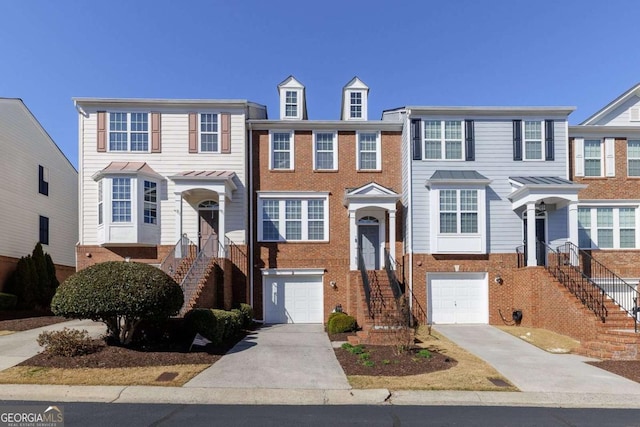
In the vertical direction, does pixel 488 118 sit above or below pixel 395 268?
above

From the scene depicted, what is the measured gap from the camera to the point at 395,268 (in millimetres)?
19250

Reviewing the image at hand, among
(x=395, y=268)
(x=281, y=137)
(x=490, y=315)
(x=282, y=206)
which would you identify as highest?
(x=281, y=137)

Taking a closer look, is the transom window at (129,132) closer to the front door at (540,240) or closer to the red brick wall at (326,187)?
the red brick wall at (326,187)

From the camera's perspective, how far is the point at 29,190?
2453cm

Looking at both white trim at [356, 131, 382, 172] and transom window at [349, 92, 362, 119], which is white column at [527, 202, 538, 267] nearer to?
white trim at [356, 131, 382, 172]

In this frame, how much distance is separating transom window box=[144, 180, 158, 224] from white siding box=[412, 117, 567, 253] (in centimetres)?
1041

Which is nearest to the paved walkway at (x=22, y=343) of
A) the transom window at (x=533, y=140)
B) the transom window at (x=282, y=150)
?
the transom window at (x=282, y=150)

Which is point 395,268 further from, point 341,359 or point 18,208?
point 18,208

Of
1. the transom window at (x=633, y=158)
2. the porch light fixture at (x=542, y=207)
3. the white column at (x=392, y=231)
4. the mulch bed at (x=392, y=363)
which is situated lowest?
the mulch bed at (x=392, y=363)

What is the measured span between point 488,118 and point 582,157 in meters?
4.29

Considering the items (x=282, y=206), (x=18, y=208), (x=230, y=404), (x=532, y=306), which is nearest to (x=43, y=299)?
(x=18, y=208)

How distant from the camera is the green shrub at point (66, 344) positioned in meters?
10.9

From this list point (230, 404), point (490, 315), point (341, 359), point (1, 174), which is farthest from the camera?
point (1, 174)

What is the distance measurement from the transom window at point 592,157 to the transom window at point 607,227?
1589 mm
